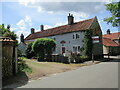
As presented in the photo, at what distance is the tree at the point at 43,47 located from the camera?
2225 centimetres

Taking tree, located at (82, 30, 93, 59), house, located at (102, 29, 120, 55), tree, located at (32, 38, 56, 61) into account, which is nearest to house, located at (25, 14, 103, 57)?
tree, located at (82, 30, 93, 59)

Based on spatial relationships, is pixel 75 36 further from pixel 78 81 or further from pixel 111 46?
pixel 78 81

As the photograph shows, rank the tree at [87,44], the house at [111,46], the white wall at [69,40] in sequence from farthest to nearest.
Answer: the house at [111,46] < the white wall at [69,40] < the tree at [87,44]

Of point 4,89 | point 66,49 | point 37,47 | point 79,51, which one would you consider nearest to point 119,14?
point 79,51

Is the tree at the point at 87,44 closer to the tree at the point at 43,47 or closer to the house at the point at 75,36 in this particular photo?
the house at the point at 75,36

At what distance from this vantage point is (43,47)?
73.5 feet

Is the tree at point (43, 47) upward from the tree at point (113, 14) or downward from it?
downward

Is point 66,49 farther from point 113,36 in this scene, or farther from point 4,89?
point 113,36

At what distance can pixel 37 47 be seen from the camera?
73.8 feet

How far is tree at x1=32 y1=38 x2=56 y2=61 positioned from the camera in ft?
73.0

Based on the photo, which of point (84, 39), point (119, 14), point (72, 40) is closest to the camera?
point (119, 14)

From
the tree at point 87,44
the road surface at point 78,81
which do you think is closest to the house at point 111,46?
the tree at point 87,44

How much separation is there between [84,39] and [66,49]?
572 centimetres

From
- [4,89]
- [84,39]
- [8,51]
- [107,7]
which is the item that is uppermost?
[107,7]
